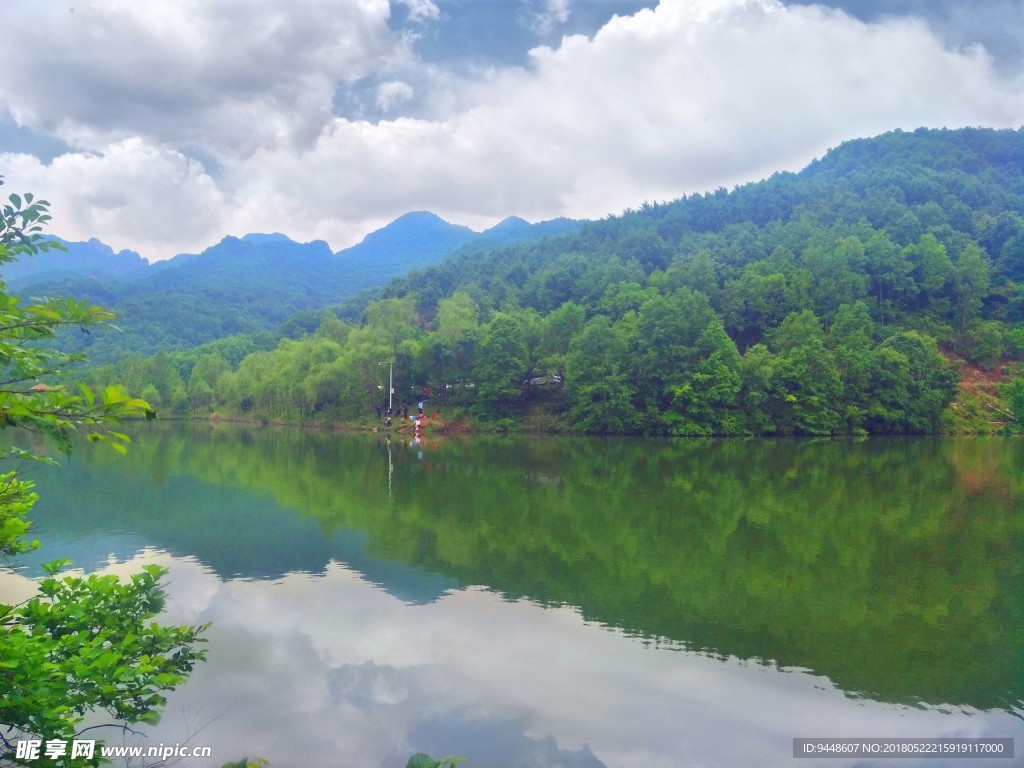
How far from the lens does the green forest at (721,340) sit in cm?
5228

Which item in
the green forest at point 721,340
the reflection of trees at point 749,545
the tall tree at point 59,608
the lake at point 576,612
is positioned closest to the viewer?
the tall tree at point 59,608

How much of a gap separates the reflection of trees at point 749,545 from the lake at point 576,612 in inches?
2.9

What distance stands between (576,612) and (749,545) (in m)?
5.82

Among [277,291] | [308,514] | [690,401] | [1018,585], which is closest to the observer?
[1018,585]

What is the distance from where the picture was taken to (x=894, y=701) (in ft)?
24.9

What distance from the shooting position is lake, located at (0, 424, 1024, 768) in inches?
282

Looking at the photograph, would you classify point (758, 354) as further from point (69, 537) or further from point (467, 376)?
point (69, 537)

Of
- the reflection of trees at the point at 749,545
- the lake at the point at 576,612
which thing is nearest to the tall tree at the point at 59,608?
the lake at the point at 576,612

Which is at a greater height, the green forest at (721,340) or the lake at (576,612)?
the green forest at (721,340)

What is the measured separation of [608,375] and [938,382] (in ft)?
84.5

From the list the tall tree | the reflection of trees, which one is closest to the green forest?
the reflection of trees

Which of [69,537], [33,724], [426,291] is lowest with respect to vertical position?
[69,537]

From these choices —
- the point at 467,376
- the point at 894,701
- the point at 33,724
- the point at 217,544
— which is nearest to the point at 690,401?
the point at 467,376

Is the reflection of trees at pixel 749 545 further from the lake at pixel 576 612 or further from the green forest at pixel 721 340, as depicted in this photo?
the green forest at pixel 721 340
